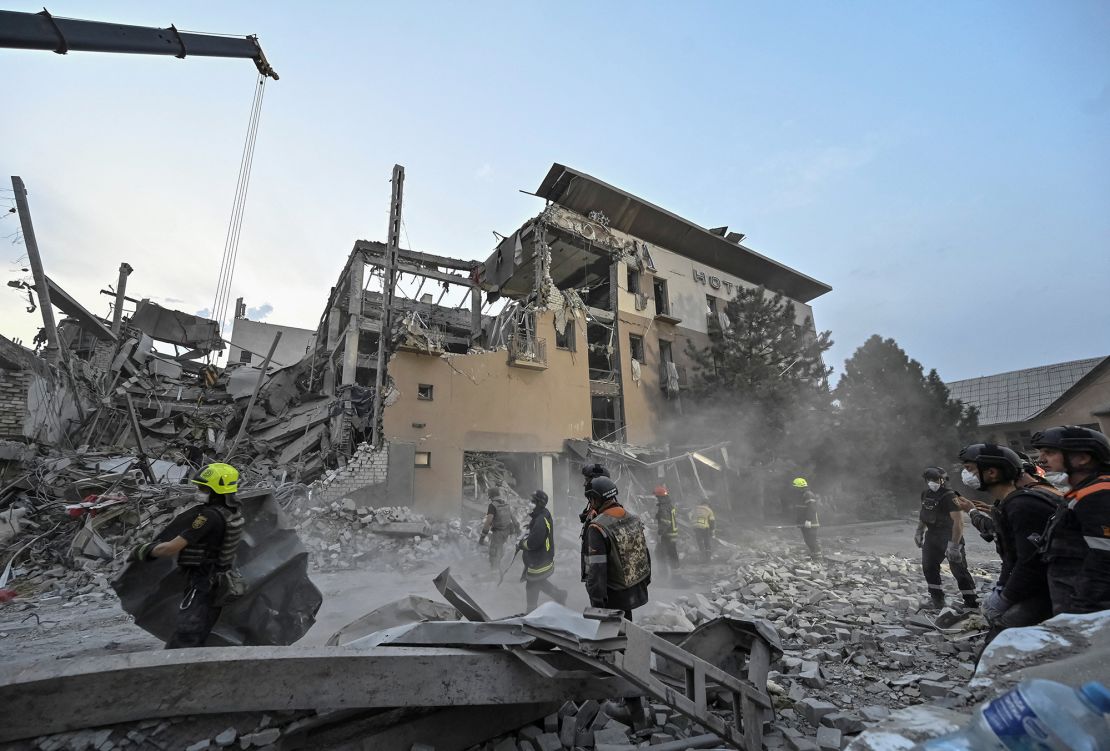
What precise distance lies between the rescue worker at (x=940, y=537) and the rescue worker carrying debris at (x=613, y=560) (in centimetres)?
446

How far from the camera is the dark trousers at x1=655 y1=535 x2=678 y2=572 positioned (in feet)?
29.1

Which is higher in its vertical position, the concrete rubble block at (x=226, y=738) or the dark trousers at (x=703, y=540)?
the concrete rubble block at (x=226, y=738)

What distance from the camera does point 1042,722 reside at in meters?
1.17

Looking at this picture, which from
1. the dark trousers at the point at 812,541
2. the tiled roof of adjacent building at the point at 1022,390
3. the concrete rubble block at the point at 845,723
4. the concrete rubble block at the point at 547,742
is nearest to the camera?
the concrete rubble block at the point at 547,742

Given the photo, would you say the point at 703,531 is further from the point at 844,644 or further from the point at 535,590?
the point at 844,644

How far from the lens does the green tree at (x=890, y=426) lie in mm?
19391

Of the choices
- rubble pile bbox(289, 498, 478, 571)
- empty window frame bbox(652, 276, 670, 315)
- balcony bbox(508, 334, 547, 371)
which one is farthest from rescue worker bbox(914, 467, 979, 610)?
empty window frame bbox(652, 276, 670, 315)

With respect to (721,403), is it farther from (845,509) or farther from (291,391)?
(291,391)

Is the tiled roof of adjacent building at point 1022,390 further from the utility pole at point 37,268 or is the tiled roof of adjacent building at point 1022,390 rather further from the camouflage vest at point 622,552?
the utility pole at point 37,268

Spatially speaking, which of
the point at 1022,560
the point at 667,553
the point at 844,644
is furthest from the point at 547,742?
the point at 667,553

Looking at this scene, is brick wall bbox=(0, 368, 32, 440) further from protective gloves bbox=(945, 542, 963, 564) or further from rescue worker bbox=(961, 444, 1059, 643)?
protective gloves bbox=(945, 542, 963, 564)

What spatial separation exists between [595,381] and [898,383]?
15.5m

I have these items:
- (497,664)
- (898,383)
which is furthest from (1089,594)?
(898,383)

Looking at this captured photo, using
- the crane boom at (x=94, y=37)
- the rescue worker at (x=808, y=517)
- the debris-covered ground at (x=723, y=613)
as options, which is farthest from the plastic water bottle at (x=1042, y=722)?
the crane boom at (x=94, y=37)
